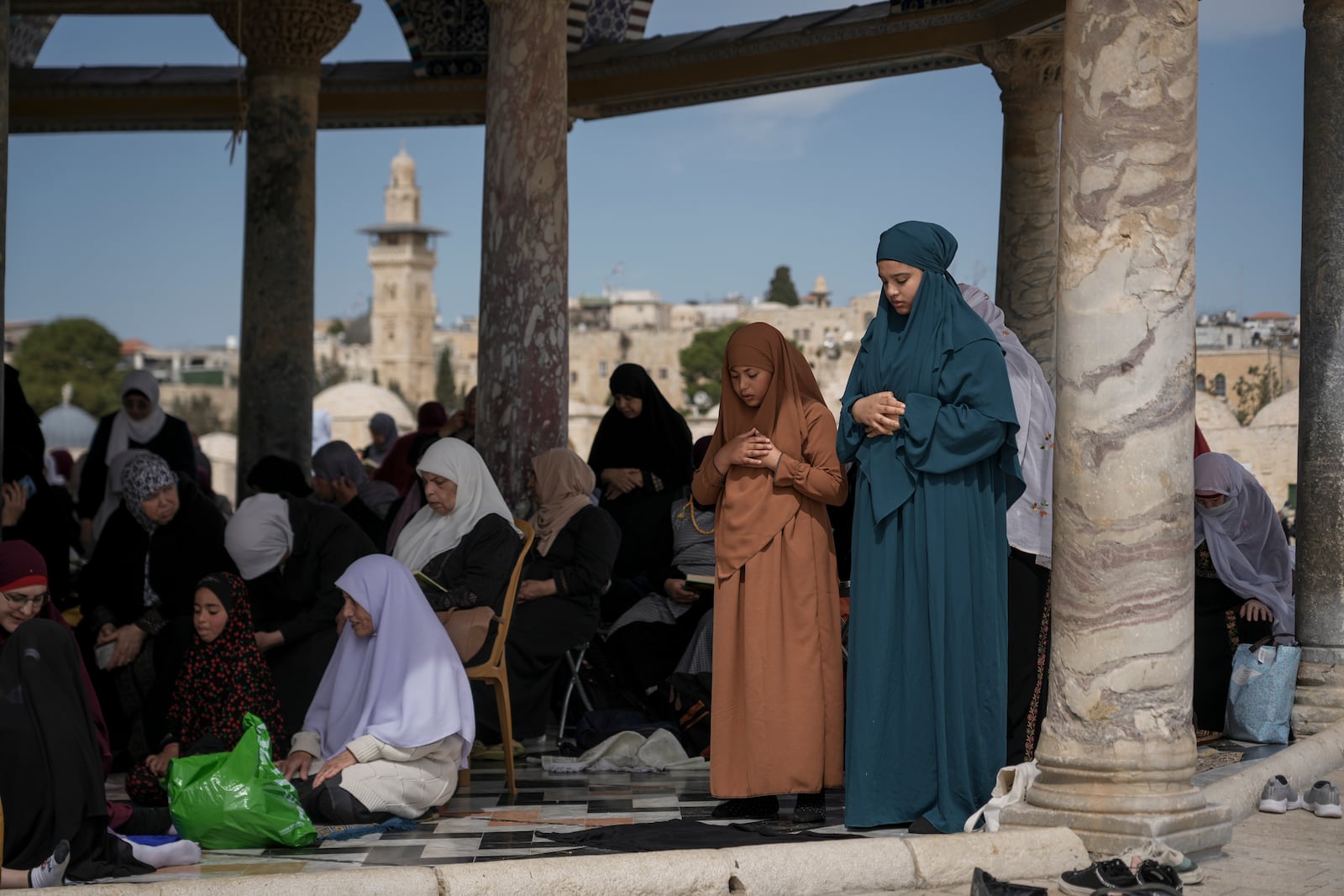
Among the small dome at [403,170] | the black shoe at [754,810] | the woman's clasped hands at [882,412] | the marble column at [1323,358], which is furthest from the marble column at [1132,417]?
the small dome at [403,170]

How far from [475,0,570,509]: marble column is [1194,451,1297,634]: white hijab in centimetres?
250

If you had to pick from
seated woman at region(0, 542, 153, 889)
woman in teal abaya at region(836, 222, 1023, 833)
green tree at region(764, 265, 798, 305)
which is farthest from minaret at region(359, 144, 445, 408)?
woman in teal abaya at region(836, 222, 1023, 833)

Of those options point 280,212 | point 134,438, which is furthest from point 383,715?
point 280,212

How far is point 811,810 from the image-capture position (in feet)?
14.5

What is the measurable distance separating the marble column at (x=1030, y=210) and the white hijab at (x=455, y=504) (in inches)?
160

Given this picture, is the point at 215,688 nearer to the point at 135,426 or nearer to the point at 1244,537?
the point at 135,426

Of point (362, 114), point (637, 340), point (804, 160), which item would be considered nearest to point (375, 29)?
point (804, 160)

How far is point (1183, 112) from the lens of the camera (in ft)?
12.4

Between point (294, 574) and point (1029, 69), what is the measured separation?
499 cm

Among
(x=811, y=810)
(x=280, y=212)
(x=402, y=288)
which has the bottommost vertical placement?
(x=811, y=810)

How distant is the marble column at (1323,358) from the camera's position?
612 centimetres

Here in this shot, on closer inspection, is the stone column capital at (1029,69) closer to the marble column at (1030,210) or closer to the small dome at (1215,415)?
the marble column at (1030,210)

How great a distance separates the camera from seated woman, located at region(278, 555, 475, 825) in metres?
4.66

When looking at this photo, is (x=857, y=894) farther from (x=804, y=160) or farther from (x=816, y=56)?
(x=804, y=160)
